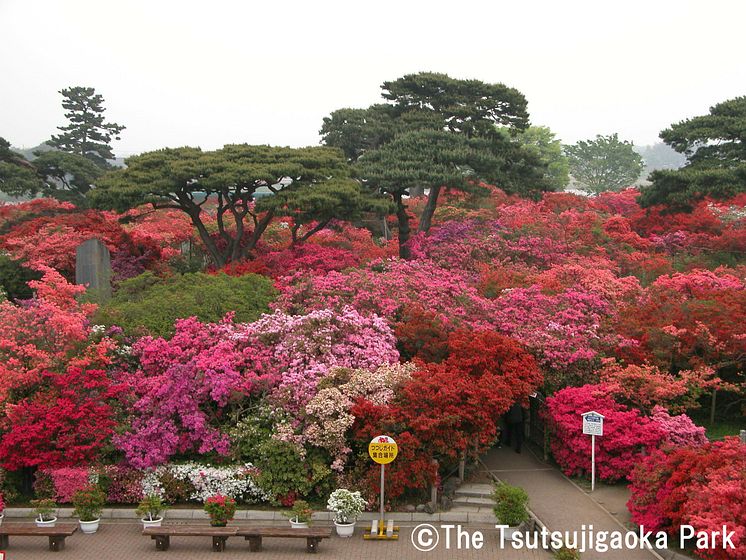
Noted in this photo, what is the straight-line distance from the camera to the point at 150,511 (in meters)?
12.5

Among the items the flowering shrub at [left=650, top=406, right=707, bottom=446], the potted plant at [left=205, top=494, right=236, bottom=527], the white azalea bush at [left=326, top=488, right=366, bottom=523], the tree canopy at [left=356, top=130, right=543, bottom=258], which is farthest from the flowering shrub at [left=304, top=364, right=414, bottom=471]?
the tree canopy at [left=356, top=130, right=543, bottom=258]

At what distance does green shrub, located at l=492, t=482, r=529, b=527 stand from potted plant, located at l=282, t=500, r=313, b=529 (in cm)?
308

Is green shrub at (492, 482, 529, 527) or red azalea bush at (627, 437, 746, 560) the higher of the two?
red azalea bush at (627, 437, 746, 560)

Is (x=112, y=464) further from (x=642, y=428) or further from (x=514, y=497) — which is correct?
(x=642, y=428)

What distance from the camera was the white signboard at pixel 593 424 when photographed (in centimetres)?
1370

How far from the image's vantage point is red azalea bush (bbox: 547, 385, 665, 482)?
13945mm

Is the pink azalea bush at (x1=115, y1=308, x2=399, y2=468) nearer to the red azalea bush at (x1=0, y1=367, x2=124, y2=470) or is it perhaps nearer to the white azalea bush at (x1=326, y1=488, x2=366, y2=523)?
the red azalea bush at (x1=0, y1=367, x2=124, y2=470)

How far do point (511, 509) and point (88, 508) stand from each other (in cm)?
697

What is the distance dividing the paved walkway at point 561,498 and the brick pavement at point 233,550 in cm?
103

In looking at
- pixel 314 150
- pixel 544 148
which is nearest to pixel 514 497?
pixel 314 150

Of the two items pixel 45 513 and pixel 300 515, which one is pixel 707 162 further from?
pixel 45 513

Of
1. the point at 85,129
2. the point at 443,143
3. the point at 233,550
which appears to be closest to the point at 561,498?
the point at 233,550

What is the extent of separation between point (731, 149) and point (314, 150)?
556 inches

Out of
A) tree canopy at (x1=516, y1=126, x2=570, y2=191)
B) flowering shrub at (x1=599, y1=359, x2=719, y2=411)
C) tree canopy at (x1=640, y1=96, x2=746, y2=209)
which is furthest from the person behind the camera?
tree canopy at (x1=516, y1=126, x2=570, y2=191)
